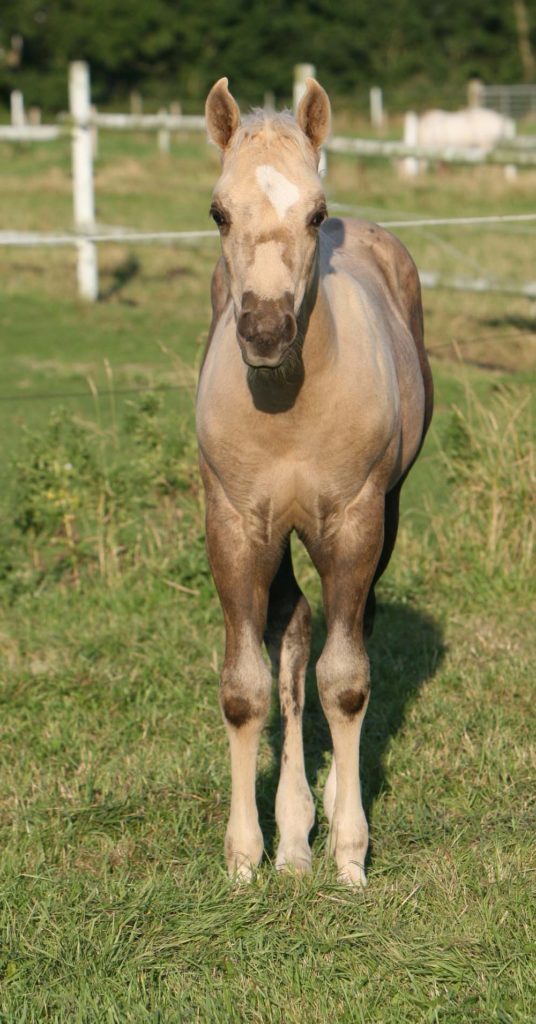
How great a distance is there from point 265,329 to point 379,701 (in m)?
2.53

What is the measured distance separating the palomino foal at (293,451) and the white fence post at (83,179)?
9954mm

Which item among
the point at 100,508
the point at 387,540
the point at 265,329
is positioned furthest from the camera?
the point at 100,508

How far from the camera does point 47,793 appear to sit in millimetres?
4602

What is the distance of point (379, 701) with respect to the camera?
17.7ft

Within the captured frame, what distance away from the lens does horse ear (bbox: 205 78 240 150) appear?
11.7ft

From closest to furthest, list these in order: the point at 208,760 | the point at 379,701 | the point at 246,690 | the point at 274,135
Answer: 1. the point at 274,135
2. the point at 246,690
3. the point at 208,760
4. the point at 379,701

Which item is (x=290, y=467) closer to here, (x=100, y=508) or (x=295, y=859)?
Answer: (x=295, y=859)

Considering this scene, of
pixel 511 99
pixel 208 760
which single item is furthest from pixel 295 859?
pixel 511 99

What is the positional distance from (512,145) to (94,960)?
11.9 meters

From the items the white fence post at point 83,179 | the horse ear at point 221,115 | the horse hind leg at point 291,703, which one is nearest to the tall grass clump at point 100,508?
the horse hind leg at point 291,703

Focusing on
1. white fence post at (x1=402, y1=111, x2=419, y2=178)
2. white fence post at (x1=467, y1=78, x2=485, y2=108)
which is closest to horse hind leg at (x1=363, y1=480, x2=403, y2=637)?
white fence post at (x1=402, y1=111, x2=419, y2=178)

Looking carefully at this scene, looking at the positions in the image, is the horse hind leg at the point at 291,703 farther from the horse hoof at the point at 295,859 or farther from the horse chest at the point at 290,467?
the horse chest at the point at 290,467

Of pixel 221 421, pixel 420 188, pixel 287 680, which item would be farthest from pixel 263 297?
pixel 420 188

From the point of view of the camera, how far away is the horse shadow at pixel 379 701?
4684mm
